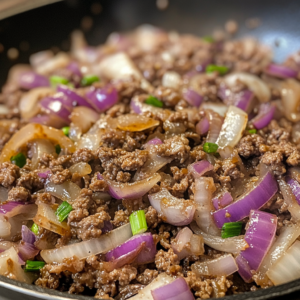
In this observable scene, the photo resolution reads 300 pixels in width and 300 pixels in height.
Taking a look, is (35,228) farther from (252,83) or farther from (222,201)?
(252,83)

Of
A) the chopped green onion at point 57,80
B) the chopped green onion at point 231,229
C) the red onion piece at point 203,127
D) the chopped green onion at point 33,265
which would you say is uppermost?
the chopped green onion at point 57,80

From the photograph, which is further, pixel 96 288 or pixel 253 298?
pixel 96 288

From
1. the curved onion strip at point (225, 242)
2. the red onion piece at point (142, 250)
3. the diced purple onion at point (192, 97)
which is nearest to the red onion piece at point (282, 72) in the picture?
the diced purple onion at point (192, 97)

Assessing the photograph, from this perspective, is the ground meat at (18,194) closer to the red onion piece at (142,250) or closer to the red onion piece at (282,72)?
the red onion piece at (142,250)

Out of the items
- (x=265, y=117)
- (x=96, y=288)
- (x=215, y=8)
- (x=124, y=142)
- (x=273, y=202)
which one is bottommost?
(x=96, y=288)

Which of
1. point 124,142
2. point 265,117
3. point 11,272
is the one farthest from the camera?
point 265,117

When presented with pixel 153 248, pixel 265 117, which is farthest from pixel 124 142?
pixel 265 117

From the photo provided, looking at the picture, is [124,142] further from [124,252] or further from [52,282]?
[52,282]
